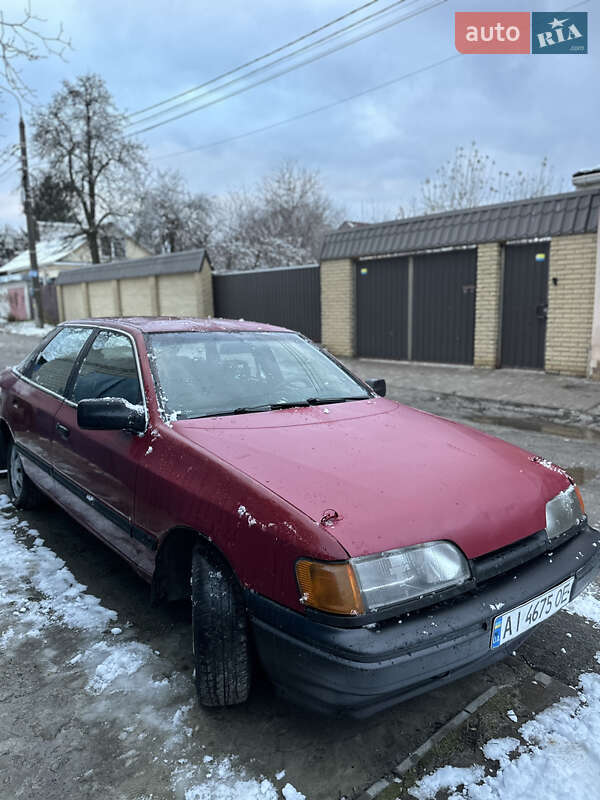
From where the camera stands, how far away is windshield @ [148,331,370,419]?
2.85m

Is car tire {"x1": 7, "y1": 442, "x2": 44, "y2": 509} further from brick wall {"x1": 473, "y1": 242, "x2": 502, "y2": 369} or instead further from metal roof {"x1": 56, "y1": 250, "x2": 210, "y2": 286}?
metal roof {"x1": 56, "y1": 250, "x2": 210, "y2": 286}

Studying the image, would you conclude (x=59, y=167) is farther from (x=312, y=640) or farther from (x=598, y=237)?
(x=312, y=640)

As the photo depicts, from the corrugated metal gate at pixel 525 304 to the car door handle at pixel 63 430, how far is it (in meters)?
9.00

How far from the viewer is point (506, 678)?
8.12ft

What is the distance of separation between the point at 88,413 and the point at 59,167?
3040 centimetres

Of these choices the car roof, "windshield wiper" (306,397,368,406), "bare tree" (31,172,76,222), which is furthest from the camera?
"bare tree" (31,172,76,222)

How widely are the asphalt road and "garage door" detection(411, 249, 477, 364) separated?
891cm

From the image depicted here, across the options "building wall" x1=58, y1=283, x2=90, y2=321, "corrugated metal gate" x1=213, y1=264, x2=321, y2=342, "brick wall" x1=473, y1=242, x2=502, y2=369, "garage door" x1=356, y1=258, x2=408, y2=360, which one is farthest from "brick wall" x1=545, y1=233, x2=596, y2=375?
"building wall" x1=58, y1=283, x2=90, y2=321

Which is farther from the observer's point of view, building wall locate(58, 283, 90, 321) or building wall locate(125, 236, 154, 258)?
building wall locate(125, 236, 154, 258)

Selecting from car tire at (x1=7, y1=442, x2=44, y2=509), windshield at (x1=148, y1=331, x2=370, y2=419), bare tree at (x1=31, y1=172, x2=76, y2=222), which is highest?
bare tree at (x1=31, y1=172, x2=76, y2=222)

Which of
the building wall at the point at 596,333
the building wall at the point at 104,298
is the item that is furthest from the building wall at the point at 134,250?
the building wall at the point at 596,333

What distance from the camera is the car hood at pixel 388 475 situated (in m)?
1.93

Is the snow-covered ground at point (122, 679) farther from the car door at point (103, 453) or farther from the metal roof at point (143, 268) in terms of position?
the metal roof at point (143, 268)

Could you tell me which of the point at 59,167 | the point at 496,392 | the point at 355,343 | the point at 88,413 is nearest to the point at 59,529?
the point at 88,413
